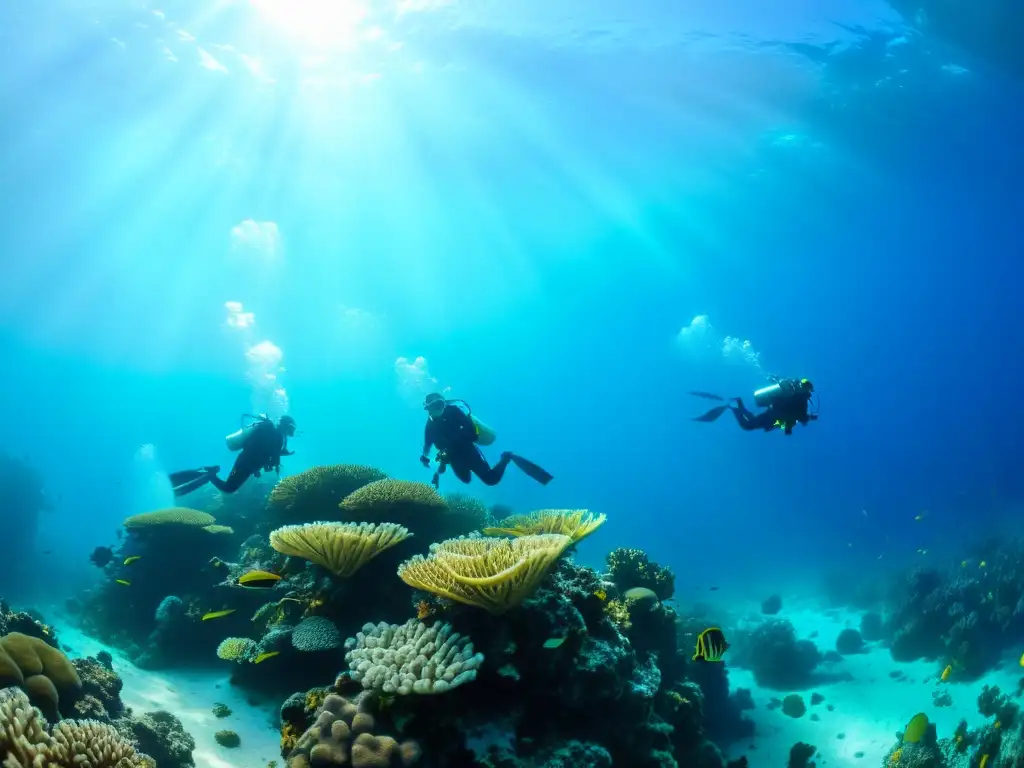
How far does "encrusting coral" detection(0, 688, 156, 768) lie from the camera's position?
3.24 meters

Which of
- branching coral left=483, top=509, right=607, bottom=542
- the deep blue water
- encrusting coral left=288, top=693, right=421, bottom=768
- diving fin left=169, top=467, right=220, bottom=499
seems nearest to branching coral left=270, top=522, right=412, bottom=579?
branching coral left=483, top=509, right=607, bottom=542

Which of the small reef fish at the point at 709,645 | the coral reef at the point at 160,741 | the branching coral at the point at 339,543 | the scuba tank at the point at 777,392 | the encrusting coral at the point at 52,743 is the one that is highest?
the scuba tank at the point at 777,392

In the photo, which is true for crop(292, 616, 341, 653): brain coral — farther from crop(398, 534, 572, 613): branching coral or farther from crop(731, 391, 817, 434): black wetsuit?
crop(731, 391, 817, 434): black wetsuit

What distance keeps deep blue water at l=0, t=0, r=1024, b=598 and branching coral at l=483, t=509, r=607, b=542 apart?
16.4 metres

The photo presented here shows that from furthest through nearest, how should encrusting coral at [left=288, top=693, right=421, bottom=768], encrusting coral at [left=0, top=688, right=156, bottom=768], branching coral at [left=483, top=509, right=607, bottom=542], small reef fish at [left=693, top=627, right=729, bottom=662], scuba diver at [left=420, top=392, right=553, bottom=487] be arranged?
scuba diver at [left=420, top=392, right=553, bottom=487] < branching coral at [left=483, top=509, right=607, bottom=542] < small reef fish at [left=693, top=627, right=729, bottom=662] < encrusting coral at [left=288, top=693, right=421, bottom=768] < encrusting coral at [left=0, top=688, right=156, bottom=768]

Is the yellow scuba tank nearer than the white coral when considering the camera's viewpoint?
No

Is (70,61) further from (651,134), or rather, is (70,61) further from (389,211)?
(651,134)

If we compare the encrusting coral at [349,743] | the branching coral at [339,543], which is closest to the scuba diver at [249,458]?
the branching coral at [339,543]

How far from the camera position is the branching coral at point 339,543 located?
5891 mm

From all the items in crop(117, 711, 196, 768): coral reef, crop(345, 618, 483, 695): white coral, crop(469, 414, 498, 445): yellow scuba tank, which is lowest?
crop(117, 711, 196, 768): coral reef

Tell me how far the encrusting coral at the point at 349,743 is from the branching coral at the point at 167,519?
8525 mm

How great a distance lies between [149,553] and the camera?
35.6 feet

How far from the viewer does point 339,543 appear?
19.2 ft

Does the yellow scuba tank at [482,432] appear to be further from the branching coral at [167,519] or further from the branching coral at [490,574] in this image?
the branching coral at [167,519]
